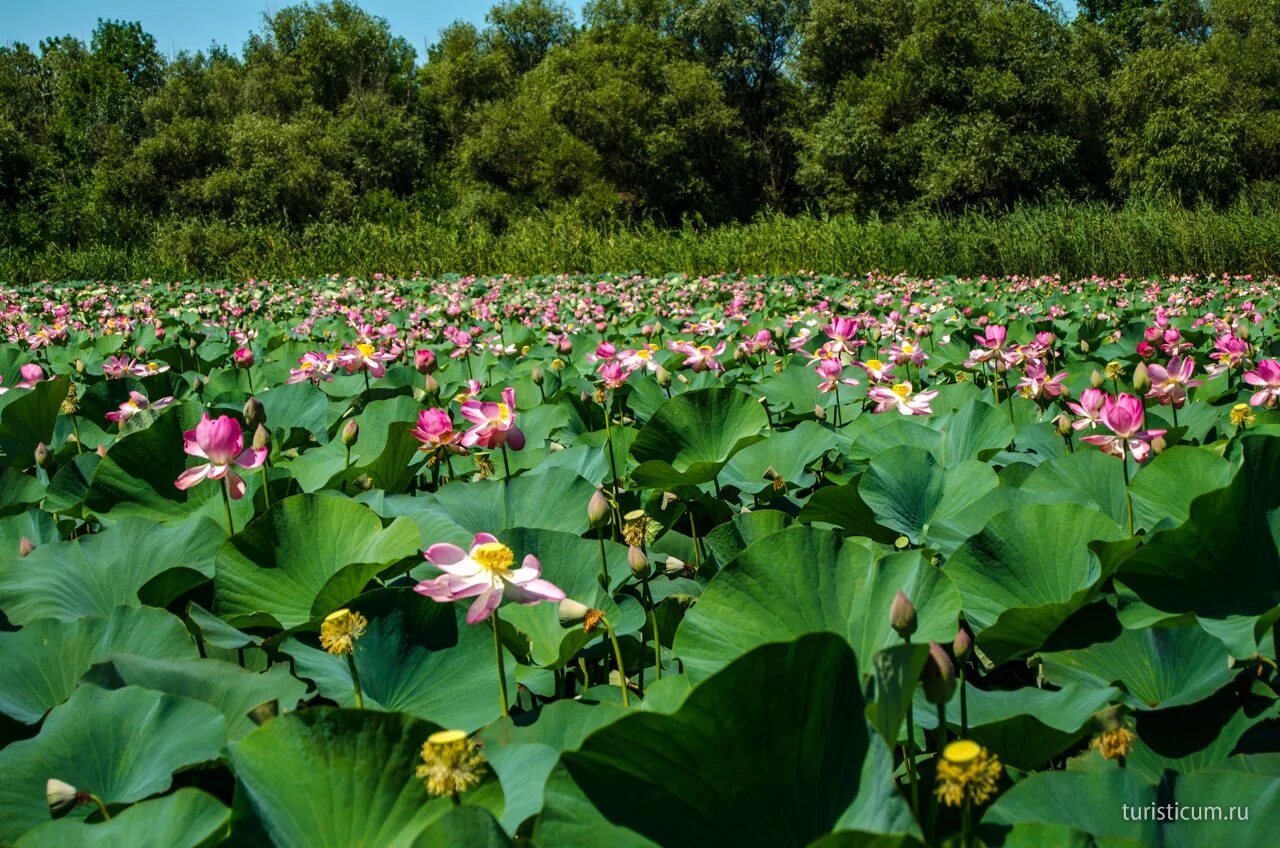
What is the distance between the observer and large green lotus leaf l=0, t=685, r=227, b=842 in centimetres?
72

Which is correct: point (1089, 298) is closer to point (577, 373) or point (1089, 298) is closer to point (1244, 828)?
point (577, 373)

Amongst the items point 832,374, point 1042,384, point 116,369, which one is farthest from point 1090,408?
point 116,369

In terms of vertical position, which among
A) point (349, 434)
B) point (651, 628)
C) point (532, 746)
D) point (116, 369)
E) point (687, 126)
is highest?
point (687, 126)

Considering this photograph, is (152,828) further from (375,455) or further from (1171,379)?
(1171,379)

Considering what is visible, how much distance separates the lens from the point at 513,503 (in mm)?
1342

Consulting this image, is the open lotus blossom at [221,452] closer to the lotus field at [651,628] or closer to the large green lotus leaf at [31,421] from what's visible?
the lotus field at [651,628]

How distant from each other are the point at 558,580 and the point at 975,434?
2.86ft

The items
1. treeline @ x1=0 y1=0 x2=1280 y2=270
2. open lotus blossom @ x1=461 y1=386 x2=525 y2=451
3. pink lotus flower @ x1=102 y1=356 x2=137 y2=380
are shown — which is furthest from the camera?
treeline @ x1=0 y1=0 x2=1280 y2=270

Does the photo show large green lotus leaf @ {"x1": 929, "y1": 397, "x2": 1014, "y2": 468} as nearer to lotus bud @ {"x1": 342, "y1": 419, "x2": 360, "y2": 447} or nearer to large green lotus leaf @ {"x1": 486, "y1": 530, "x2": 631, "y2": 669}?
large green lotus leaf @ {"x1": 486, "y1": 530, "x2": 631, "y2": 669}

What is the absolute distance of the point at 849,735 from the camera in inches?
21.1

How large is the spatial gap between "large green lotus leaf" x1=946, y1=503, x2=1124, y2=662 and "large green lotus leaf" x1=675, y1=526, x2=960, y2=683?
0.70 ft

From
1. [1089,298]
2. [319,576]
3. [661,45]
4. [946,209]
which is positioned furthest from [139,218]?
[319,576]

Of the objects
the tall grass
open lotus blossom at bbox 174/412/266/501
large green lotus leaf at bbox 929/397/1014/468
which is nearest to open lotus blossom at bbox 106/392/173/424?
open lotus blossom at bbox 174/412/266/501

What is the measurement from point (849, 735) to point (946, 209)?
24.9 metres
